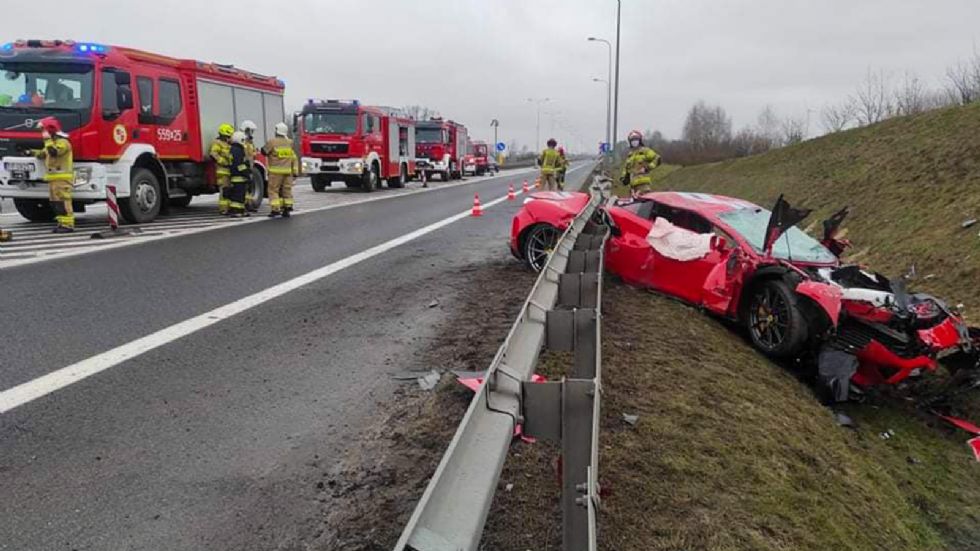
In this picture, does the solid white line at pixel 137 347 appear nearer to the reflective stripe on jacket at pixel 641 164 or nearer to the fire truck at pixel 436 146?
the reflective stripe on jacket at pixel 641 164

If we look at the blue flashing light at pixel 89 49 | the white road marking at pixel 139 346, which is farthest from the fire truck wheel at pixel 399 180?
the white road marking at pixel 139 346

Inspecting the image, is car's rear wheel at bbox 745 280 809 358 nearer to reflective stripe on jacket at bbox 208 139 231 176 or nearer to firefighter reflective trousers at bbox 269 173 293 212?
firefighter reflective trousers at bbox 269 173 293 212

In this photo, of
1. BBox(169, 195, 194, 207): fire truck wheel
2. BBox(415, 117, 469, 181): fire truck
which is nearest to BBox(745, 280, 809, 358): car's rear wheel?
BBox(169, 195, 194, 207): fire truck wheel

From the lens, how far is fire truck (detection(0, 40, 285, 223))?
11.1 m

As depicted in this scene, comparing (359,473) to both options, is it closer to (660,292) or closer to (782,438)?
(782,438)

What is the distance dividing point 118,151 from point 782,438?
38.0 feet

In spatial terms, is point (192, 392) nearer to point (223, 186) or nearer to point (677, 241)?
point (677, 241)

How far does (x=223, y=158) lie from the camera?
529 inches

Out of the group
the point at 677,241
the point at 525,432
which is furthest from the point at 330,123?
the point at 525,432

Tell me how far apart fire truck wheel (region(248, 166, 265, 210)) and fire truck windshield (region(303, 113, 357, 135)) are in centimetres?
637

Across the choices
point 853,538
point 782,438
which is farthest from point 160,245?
point 853,538

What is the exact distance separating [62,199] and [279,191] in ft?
13.3

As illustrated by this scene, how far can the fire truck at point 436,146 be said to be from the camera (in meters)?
34.4

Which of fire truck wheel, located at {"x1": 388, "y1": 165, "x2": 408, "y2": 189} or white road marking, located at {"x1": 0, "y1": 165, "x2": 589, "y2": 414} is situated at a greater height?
fire truck wheel, located at {"x1": 388, "y1": 165, "x2": 408, "y2": 189}
